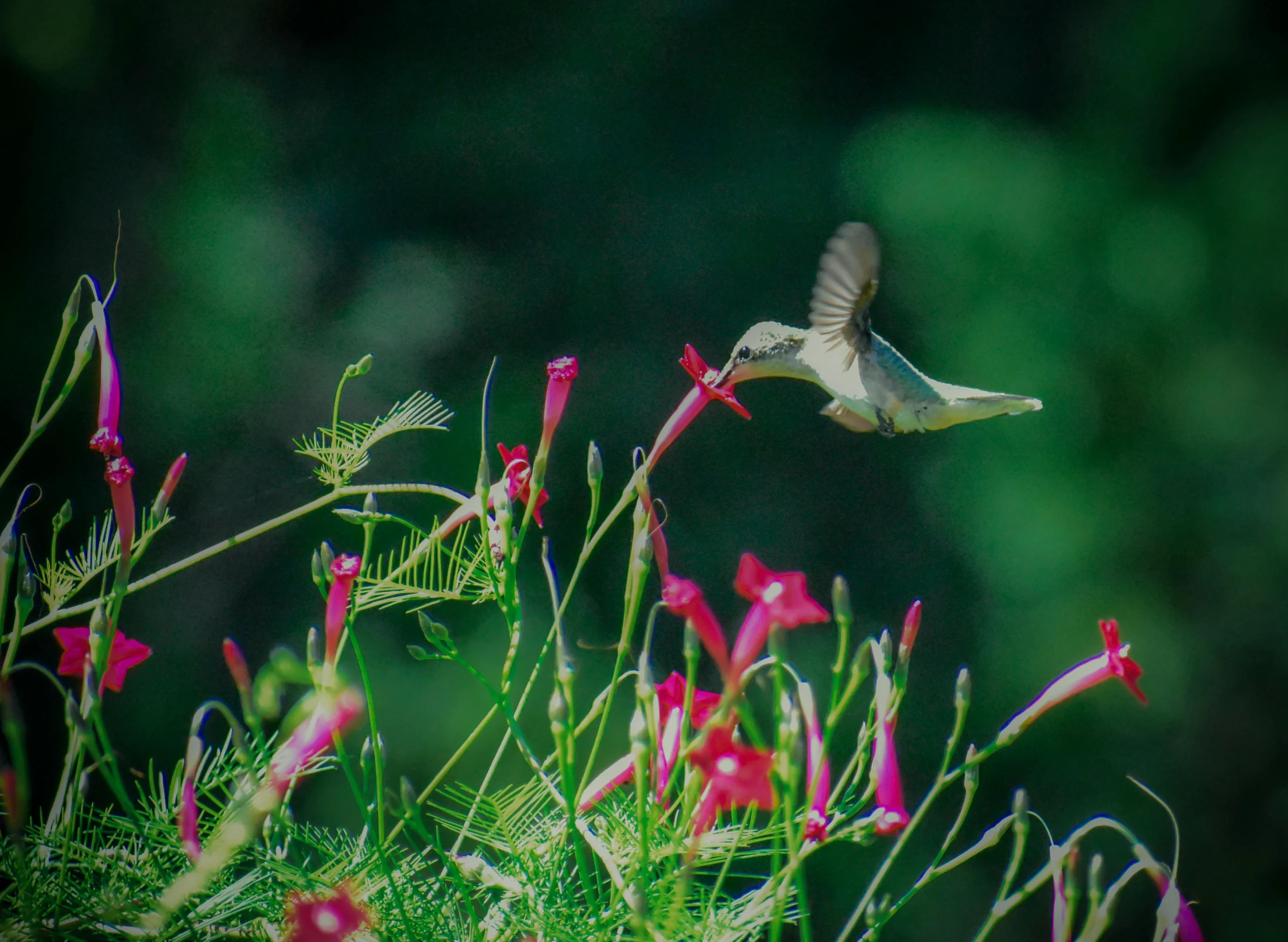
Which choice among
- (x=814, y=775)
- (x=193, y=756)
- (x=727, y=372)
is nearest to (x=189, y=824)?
(x=193, y=756)

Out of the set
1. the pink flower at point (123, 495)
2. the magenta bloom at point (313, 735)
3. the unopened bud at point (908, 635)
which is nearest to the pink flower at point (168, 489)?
the pink flower at point (123, 495)

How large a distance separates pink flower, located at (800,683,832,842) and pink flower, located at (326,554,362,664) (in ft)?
0.65

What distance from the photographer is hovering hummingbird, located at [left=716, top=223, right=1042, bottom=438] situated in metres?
0.79

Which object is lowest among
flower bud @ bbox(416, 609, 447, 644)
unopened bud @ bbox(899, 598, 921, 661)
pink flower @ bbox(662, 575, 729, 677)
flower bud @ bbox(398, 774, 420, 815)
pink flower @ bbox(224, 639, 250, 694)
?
flower bud @ bbox(398, 774, 420, 815)

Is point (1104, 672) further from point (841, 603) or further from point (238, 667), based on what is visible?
point (238, 667)

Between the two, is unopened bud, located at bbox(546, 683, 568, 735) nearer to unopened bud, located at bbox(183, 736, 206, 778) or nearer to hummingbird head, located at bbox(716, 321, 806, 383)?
unopened bud, located at bbox(183, 736, 206, 778)

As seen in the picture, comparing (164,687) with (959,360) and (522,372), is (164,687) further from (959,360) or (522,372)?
(959,360)

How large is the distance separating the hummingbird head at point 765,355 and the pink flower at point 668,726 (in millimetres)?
268

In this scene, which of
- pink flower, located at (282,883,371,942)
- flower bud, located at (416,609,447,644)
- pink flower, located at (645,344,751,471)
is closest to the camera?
pink flower, located at (282,883,371,942)

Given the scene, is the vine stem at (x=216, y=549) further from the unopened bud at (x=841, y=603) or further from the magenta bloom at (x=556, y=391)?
the unopened bud at (x=841, y=603)

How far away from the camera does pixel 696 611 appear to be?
0.48 m

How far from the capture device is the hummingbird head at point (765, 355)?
2.66 feet

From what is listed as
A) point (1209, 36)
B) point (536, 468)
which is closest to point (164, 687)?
point (536, 468)

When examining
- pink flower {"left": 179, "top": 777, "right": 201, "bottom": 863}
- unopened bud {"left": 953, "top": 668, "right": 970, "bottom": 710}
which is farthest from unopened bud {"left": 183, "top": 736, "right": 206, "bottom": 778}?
unopened bud {"left": 953, "top": 668, "right": 970, "bottom": 710}
